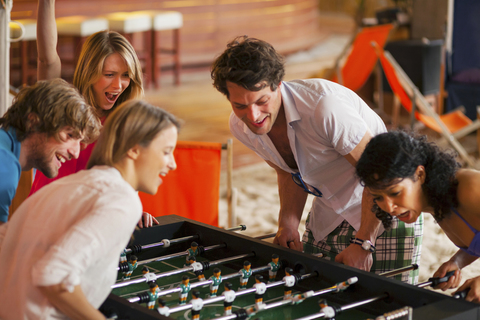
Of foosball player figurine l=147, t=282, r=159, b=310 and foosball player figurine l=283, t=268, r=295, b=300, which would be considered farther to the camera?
foosball player figurine l=283, t=268, r=295, b=300

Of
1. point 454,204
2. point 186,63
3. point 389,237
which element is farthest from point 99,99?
point 186,63

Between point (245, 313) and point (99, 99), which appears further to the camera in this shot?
point (99, 99)

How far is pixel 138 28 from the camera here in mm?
7492

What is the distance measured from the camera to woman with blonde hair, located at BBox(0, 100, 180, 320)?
120 cm

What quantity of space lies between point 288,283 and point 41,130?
87 cm

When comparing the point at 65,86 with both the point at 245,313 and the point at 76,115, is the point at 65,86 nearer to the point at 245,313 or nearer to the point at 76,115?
the point at 76,115

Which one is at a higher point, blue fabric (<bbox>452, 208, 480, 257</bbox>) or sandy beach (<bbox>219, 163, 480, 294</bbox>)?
blue fabric (<bbox>452, 208, 480, 257</bbox>)

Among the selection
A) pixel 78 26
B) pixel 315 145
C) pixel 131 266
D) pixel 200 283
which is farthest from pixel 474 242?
pixel 78 26

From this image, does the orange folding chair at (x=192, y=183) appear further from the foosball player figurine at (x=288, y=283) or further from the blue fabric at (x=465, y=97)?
the blue fabric at (x=465, y=97)

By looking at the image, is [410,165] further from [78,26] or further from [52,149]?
[78,26]

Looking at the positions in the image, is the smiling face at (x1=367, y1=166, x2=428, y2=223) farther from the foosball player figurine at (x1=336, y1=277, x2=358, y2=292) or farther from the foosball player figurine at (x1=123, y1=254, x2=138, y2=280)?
the foosball player figurine at (x1=123, y1=254, x2=138, y2=280)

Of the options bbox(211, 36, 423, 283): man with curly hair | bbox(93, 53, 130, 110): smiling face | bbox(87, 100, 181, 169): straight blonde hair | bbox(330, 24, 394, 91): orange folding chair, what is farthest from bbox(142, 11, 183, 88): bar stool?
bbox(87, 100, 181, 169): straight blonde hair

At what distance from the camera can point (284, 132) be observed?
2131 mm

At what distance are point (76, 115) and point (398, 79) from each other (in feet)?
14.6
